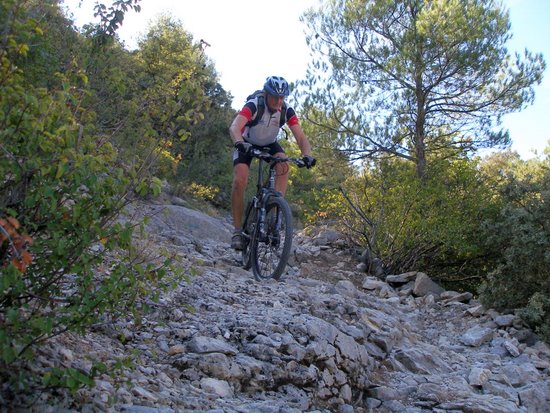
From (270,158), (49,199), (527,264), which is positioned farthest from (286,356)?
(527,264)

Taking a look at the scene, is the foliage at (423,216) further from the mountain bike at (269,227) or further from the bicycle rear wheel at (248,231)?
the mountain bike at (269,227)

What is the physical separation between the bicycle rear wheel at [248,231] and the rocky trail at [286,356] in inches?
7.5

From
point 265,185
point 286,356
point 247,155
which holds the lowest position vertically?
point 286,356

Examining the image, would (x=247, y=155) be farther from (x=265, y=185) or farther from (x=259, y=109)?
(x=259, y=109)

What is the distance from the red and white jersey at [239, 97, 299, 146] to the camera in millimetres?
5336

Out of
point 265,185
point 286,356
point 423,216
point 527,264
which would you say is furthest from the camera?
point 423,216

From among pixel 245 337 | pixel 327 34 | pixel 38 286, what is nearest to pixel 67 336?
pixel 38 286

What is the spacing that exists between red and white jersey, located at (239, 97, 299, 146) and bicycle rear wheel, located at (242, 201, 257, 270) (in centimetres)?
66

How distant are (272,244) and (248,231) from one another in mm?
480

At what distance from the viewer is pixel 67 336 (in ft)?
8.53

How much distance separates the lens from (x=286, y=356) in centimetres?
327

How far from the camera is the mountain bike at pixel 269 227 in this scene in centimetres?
510

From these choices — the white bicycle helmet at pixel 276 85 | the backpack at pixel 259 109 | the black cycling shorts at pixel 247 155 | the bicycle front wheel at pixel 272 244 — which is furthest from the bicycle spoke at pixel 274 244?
the white bicycle helmet at pixel 276 85

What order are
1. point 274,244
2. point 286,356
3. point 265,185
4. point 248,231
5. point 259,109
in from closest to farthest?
point 286,356
point 274,244
point 259,109
point 265,185
point 248,231
